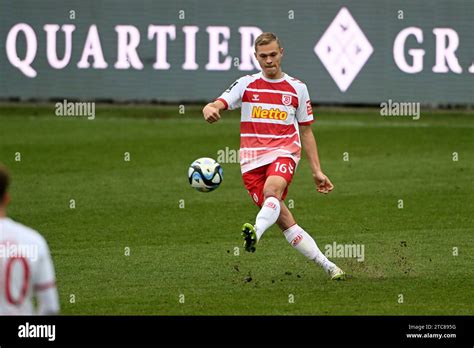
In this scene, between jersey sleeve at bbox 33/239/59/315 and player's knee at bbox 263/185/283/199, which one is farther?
player's knee at bbox 263/185/283/199

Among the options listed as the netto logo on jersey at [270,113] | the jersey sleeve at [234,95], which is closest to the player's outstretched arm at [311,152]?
the netto logo on jersey at [270,113]

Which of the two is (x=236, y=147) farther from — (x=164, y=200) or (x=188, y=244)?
(x=188, y=244)

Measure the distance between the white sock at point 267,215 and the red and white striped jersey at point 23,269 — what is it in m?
4.56

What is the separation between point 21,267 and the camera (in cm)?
622

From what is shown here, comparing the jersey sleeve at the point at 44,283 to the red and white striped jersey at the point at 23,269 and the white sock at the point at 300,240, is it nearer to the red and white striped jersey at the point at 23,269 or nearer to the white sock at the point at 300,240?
the red and white striped jersey at the point at 23,269

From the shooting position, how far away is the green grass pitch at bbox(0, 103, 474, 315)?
11.0 m

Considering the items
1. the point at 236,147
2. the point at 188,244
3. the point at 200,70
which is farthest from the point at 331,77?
the point at 188,244

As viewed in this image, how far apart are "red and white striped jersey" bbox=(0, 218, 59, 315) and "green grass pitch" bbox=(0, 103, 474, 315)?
4025 millimetres

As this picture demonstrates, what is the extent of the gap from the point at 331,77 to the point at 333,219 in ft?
41.5

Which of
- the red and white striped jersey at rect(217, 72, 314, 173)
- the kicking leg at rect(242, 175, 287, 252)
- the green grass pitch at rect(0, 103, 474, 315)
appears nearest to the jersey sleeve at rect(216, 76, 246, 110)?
the red and white striped jersey at rect(217, 72, 314, 173)

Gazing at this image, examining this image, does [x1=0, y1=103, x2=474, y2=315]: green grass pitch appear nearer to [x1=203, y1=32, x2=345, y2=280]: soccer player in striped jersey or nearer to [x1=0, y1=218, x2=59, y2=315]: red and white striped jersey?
[x1=203, y1=32, x2=345, y2=280]: soccer player in striped jersey

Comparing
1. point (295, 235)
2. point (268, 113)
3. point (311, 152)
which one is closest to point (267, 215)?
point (295, 235)

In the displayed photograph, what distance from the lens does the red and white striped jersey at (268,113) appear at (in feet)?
36.5

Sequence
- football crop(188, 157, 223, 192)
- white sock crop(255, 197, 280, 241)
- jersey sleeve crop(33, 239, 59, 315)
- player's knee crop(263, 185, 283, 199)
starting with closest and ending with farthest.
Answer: jersey sleeve crop(33, 239, 59, 315), white sock crop(255, 197, 280, 241), player's knee crop(263, 185, 283, 199), football crop(188, 157, 223, 192)
